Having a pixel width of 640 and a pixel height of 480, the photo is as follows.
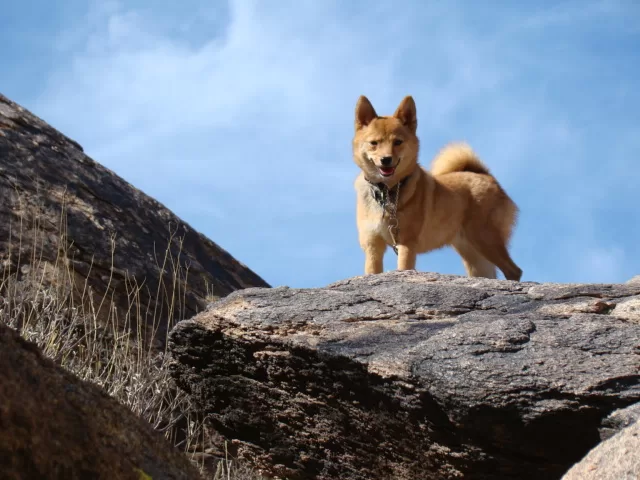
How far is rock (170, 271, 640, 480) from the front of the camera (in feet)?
11.3

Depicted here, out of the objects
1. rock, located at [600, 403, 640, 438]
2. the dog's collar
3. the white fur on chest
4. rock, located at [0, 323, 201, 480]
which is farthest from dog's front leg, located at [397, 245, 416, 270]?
rock, located at [0, 323, 201, 480]

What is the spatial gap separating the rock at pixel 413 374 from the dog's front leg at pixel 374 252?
2.76 m

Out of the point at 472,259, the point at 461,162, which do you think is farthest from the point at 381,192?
the point at 461,162

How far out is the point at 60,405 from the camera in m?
1.98

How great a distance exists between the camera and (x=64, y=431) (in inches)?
75.5

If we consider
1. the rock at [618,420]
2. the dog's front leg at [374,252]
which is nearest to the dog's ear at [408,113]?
the dog's front leg at [374,252]

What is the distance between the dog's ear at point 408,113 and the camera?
26.7ft

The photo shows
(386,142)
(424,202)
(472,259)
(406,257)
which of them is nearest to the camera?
(406,257)

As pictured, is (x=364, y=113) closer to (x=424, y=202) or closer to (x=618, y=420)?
(x=424, y=202)

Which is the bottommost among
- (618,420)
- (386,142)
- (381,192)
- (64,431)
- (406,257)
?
(64,431)

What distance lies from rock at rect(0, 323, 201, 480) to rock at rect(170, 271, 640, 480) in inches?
61.8

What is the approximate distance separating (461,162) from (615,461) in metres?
7.16

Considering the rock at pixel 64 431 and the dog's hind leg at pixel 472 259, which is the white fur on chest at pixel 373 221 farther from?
the rock at pixel 64 431

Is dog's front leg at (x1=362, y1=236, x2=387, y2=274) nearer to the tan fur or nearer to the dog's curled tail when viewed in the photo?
the tan fur
